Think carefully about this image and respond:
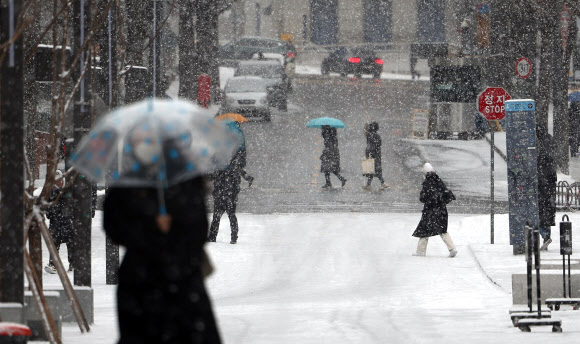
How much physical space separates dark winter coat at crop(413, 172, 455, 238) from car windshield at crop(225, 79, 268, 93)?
2332cm

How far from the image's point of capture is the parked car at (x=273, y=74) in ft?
144

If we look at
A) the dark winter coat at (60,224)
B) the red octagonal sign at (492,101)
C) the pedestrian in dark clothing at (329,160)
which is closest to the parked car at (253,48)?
the pedestrian in dark clothing at (329,160)

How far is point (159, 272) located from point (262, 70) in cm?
4062

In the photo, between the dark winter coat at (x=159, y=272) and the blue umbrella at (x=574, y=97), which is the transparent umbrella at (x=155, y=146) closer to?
the dark winter coat at (x=159, y=272)

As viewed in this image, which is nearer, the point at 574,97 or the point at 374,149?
the point at 374,149

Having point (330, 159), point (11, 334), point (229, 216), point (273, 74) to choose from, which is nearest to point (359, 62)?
point (273, 74)

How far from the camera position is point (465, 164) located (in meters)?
32.5

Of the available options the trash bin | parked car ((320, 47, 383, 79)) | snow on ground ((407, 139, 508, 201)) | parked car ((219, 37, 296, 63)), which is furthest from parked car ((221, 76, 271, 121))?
the trash bin

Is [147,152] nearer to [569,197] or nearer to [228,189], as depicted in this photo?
[228,189]

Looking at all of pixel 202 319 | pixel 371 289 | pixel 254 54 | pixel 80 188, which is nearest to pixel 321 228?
pixel 371 289

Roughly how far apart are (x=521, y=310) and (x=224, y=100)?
30.2 m

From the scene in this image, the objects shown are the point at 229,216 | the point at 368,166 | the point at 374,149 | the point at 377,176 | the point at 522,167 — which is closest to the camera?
the point at 522,167

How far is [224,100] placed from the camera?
40375mm

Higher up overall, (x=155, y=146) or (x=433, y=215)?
(x=155, y=146)
